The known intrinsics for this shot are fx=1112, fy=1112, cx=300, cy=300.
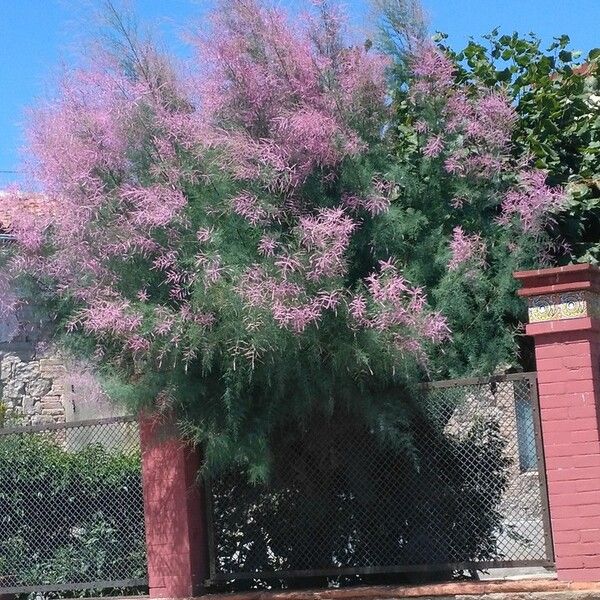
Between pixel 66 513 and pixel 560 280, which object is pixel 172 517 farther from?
pixel 560 280

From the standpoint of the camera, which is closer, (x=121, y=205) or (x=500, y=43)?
(x=121, y=205)

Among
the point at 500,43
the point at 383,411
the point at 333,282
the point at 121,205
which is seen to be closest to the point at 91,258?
the point at 121,205

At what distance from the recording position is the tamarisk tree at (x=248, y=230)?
7.83 m

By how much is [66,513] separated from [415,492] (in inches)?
121

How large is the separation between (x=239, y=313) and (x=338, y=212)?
3.42 feet

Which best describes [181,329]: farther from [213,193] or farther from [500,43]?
[500,43]

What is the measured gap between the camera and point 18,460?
9.70m

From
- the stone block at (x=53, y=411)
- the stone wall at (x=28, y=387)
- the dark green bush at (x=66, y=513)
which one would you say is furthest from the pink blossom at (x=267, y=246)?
the stone block at (x=53, y=411)

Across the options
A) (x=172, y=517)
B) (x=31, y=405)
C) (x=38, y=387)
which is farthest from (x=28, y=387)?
(x=172, y=517)

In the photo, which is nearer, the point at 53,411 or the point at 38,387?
the point at 38,387

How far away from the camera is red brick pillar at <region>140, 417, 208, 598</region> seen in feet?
28.8

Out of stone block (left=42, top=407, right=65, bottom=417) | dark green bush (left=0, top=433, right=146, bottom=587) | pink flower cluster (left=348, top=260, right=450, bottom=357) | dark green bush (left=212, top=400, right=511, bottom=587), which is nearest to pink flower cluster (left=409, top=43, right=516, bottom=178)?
pink flower cluster (left=348, top=260, right=450, bottom=357)

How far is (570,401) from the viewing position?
7.78 metres

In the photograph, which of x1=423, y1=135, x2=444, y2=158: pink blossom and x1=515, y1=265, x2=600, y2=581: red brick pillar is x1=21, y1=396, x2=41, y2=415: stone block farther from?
x1=515, y1=265, x2=600, y2=581: red brick pillar
